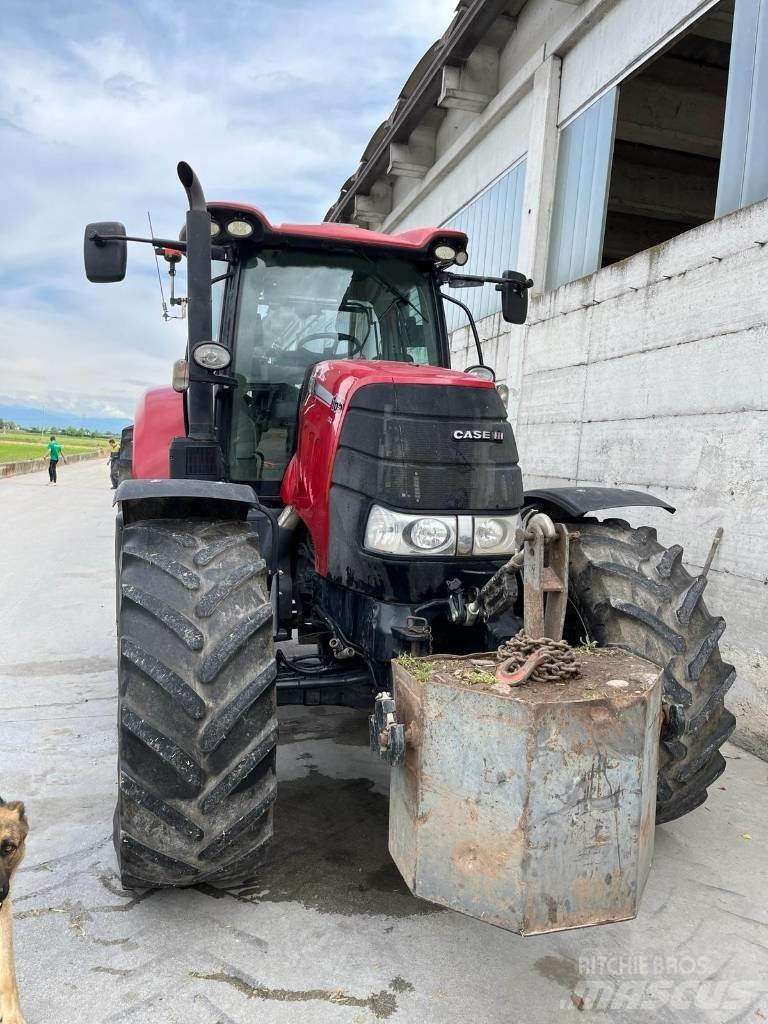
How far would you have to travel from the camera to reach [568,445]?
21.3 ft

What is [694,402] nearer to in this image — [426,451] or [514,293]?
[514,293]

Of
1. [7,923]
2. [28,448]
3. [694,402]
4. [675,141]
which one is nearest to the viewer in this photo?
[7,923]

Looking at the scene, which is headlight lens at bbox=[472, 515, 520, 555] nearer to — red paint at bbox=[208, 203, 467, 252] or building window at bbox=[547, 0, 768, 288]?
red paint at bbox=[208, 203, 467, 252]

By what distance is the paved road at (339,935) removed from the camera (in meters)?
2.19

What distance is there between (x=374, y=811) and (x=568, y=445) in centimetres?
394

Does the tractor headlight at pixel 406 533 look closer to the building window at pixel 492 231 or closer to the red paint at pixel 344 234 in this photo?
the red paint at pixel 344 234

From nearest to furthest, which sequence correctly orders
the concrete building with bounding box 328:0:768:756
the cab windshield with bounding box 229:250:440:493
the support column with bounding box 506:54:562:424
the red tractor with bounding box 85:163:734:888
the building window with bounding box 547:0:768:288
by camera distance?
the red tractor with bounding box 85:163:734:888 → the cab windshield with bounding box 229:250:440:493 → the concrete building with bounding box 328:0:768:756 → the building window with bounding box 547:0:768:288 → the support column with bounding box 506:54:562:424

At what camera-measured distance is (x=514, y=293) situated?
4000 millimetres

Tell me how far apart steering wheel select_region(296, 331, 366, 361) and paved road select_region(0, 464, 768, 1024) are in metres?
1.95

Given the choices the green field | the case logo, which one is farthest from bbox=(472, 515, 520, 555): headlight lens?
A: the green field

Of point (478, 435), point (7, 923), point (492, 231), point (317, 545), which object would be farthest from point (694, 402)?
point (492, 231)

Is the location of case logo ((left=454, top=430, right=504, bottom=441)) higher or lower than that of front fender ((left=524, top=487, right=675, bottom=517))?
higher

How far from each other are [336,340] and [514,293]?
3.30ft

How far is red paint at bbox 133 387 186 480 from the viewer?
4.24m
